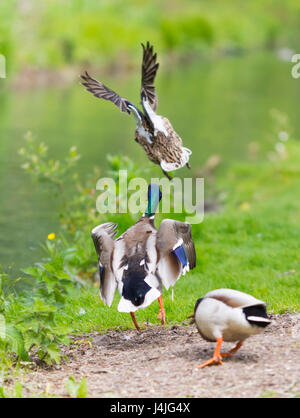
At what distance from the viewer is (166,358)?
459 centimetres

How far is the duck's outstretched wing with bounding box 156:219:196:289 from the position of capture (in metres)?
4.84

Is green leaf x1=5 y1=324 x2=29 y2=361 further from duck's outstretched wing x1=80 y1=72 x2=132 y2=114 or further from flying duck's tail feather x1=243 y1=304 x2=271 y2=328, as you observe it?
duck's outstretched wing x1=80 y1=72 x2=132 y2=114

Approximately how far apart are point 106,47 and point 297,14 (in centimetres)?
3647

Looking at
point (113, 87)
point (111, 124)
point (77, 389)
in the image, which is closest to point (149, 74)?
point (77, 389)

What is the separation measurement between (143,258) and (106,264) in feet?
0.91

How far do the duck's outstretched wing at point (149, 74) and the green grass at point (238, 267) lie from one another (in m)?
1.68

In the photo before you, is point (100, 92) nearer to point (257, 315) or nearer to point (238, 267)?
point (257, 315)

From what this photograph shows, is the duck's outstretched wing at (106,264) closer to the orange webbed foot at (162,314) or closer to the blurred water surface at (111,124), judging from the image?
the orange webbed foot at (162,314)

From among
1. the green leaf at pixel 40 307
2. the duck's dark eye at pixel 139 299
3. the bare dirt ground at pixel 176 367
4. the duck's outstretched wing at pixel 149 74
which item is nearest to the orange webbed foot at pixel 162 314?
the bare dirt ground at pixel 176 367

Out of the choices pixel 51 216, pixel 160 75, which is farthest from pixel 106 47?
pixel 51 216

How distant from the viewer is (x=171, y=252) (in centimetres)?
488

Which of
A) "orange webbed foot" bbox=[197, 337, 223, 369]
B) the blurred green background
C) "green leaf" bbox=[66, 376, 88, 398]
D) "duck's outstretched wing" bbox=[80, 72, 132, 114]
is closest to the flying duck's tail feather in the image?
"orange webbed foot" bbox=[197, 337, 223, 369]

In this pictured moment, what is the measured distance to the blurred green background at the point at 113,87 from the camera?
45.0 ft

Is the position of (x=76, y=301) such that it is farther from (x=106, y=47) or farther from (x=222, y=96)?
(x=106, y=47)
